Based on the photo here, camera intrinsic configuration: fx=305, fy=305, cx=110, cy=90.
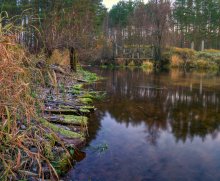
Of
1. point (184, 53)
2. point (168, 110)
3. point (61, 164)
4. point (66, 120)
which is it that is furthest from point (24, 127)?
point (184, 53)

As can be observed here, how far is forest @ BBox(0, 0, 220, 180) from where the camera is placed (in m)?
2.87

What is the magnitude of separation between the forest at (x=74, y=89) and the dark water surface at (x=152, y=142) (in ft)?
0.15

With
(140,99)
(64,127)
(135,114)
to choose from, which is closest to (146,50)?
(140,99)

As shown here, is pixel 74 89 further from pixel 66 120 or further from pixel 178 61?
pixel 178 61

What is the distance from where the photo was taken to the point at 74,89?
32.6 ft

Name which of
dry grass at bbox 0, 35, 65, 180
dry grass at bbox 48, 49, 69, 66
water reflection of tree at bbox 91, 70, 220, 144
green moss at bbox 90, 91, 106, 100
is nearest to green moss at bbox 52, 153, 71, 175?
dry grass at bbox 0, 35, 65, 180

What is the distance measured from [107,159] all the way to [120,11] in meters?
43.4

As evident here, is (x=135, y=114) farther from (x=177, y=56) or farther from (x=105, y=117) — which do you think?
(x=177, y=56)

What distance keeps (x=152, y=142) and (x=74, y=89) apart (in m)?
5.10

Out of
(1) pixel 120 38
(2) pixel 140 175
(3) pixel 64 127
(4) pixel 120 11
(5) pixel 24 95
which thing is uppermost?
(4) pixel 120 11

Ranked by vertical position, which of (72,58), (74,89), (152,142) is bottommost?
(152,142)

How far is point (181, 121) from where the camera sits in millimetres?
6762

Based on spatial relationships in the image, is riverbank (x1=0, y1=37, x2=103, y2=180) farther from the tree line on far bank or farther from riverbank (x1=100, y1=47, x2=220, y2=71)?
riverbank (x1=100, y1=47, x2=220, y2=71)

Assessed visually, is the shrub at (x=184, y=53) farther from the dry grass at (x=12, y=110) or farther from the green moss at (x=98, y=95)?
the dry grass at (x=12, y=110)
